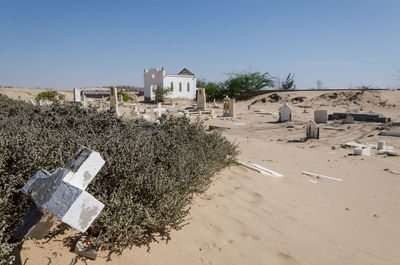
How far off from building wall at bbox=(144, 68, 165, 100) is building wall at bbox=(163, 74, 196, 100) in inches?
36.5

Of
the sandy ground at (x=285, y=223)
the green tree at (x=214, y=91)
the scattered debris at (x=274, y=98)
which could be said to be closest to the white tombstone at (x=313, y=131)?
the sandy ground at (x=285, y=223)

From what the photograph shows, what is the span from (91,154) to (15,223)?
950 millimetres

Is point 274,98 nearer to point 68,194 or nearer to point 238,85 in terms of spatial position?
point 238,85

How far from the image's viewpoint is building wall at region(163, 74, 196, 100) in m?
43.4

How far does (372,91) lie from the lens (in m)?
26.8

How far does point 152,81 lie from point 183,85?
15.8 ft

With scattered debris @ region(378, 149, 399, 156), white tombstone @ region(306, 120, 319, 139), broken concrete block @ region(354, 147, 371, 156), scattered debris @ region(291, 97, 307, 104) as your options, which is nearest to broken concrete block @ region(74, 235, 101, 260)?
broken concrete block @ region(354, 147, 371, 156)

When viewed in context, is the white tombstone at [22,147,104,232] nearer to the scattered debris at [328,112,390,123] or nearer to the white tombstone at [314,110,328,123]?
the white tombstone at [314,110,328,123]

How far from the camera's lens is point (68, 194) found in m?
2.04

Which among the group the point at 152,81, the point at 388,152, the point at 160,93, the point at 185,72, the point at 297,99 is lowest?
the point at 388,152

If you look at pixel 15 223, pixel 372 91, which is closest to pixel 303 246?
pixel 15 223

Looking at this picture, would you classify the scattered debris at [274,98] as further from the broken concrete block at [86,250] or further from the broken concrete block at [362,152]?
the broken concrete block at [86,250]

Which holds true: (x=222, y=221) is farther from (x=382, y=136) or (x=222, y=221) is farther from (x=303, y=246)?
(x=382, y=136)

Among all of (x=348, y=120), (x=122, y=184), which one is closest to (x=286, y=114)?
(x=348, y=120)
